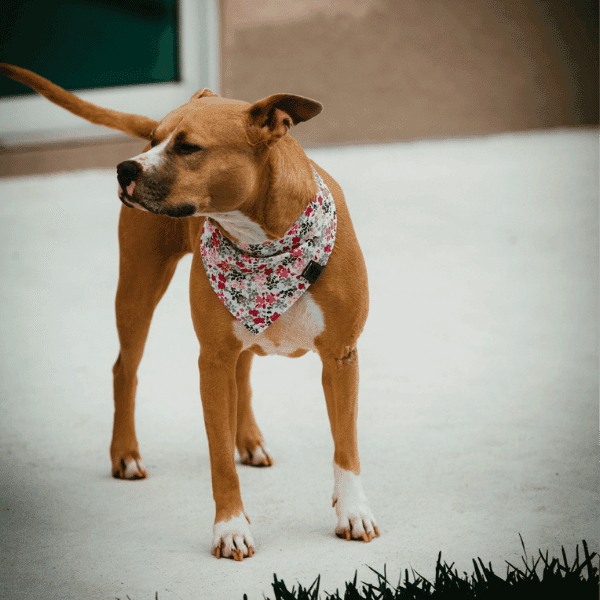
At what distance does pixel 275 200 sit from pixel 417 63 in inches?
297

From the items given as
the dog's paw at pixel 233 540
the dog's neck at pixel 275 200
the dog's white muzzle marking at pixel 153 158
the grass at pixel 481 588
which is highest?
the dog's white muzzle marking at pixel 153 158

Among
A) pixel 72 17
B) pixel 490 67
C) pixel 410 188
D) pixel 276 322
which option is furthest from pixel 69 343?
pixel 490 67

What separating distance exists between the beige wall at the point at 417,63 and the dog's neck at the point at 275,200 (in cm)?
687

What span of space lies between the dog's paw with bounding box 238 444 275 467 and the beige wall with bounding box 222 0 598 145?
253 inches

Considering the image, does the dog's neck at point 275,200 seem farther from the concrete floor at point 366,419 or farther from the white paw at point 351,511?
the concrete floor at point 366,419

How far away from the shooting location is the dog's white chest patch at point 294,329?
2352 mm

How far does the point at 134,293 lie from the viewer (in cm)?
290

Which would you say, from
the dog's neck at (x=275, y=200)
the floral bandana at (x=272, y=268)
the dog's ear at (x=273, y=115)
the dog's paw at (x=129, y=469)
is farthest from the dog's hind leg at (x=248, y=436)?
the dog's ear at (x=273, y=115)

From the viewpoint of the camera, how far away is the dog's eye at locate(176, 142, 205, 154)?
2.01 meters

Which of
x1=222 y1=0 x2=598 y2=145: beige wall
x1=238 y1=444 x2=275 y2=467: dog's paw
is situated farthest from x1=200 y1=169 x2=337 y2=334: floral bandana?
x1=222 y1=0 x2=598 y2=145: beige wall

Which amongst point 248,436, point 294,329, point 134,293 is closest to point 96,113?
point 134,293

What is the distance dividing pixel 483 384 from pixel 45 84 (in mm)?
2533

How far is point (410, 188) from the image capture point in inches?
322

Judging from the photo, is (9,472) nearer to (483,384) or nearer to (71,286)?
(483,384)
